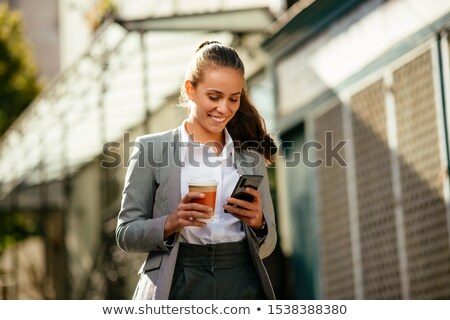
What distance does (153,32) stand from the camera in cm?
1287

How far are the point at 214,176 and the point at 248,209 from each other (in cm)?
23

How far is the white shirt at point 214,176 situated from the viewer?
348 cm

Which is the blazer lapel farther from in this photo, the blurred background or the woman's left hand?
the blurred background

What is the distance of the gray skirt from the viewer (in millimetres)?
3443

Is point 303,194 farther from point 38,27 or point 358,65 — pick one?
point 38,27

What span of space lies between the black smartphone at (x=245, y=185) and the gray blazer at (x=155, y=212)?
0.11 m

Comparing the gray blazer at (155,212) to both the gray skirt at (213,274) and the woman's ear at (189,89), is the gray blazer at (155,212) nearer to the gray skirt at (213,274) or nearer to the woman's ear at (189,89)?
the gray skirt at (213,274)

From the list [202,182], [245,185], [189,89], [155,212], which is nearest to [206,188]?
[202,182]

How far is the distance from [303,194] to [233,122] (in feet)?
26.0

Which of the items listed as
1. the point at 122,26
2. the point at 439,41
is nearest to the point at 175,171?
the point at 439,41

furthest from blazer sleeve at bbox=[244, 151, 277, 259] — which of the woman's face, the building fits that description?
the building

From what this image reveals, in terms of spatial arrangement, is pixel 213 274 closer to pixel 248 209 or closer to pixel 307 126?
pixel 248 209

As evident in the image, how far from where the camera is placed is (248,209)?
3391 millimetres

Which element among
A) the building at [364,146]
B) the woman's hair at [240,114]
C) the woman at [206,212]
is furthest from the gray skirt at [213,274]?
the building at [364,146]
